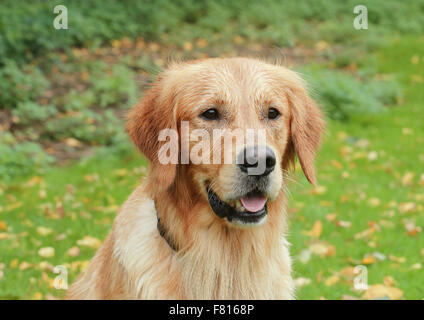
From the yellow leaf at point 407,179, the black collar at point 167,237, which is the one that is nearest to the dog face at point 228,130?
the black collar at point 167,237

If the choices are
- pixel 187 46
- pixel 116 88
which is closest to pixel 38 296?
pixel 116 88

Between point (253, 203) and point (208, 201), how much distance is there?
0.89ft

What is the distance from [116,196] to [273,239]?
3.71 m

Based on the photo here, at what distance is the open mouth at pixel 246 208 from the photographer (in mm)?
2949

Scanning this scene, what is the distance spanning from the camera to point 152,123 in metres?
3.23

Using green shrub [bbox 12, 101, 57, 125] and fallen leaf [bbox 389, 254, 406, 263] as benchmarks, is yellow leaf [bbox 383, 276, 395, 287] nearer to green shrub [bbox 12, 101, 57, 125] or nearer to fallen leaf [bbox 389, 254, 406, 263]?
fallen leaf [bbox 389, 254, 406, 263]

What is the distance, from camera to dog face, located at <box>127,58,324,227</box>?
286cm

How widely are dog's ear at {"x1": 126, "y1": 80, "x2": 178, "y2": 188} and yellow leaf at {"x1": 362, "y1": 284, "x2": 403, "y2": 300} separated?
7.02 ft

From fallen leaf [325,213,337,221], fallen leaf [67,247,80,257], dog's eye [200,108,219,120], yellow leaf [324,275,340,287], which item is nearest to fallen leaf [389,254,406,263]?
yellow leaf [324,275,340,287]

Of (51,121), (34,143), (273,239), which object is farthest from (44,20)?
(273,239)

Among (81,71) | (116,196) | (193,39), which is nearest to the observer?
(116,196)

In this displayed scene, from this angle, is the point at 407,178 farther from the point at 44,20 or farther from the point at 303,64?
the point at 44,20

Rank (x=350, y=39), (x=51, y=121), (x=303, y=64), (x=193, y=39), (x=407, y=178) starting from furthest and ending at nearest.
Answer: (x=350, y=39), (x=193, y=39), (x=303, y=64), (x=51, y=121), (x=407, y=178)

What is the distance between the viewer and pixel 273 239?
10.8 feet
